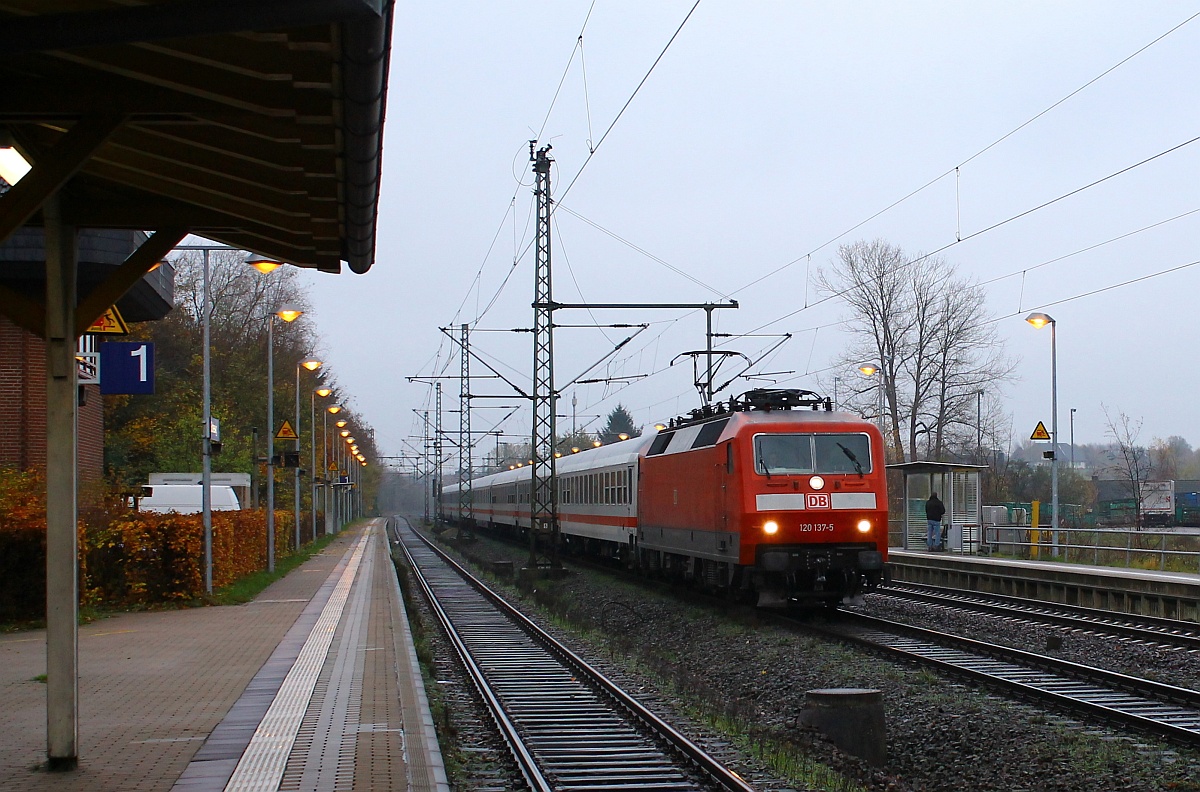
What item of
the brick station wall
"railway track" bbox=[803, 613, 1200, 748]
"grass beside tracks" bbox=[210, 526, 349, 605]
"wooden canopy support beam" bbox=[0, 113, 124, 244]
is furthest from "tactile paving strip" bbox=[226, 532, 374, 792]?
the brick station wall

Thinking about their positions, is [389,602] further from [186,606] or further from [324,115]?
[324,115]

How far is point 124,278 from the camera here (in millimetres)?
7855

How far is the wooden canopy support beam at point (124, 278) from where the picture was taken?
25.1 ft

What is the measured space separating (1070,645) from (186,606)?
13.6 m

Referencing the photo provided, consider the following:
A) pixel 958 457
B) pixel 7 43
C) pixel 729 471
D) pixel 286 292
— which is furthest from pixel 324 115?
pixel 286 292

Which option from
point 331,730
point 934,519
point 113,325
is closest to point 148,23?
point 331,730

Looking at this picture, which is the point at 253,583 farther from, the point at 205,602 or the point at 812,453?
the point at 812,453

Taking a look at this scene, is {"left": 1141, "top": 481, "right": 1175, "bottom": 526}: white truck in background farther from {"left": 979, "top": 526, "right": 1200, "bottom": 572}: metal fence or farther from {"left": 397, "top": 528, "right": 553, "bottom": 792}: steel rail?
{"left": 397, "top": 528, "right": 553, "bottom": 792}: steel rail

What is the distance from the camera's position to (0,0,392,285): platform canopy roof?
471 cm

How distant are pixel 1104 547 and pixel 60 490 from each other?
22.6m

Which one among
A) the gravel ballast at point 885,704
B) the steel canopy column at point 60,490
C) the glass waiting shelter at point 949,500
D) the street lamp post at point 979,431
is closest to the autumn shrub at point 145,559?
the gravel ballast at point 885,704

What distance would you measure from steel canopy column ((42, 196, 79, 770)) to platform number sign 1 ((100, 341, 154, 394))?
976 cm

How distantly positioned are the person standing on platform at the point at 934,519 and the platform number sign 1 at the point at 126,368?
65.8 feet

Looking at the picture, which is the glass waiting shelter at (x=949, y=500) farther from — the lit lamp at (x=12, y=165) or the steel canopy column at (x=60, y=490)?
the lit lamp at (x=12, y=165)
